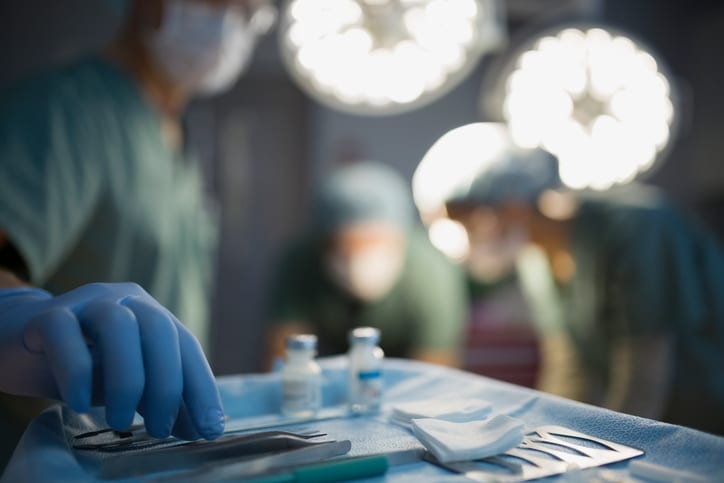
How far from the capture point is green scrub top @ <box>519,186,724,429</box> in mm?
1876

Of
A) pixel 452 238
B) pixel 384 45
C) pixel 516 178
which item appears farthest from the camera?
pixel 452 238

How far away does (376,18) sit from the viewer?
133 cm

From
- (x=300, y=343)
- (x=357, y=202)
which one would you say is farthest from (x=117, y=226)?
(x=357, y=202)

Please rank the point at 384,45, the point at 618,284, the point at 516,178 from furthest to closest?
the point at 516,178
the point at 618,284
the point at 384,45

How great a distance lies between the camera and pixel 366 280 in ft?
8.07

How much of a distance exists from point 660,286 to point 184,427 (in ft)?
5.26

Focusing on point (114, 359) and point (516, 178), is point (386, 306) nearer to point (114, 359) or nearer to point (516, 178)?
point (516, 178)

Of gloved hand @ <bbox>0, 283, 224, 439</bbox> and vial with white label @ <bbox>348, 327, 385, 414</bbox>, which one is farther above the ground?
gloved hand @ <bbox>0, 283, 224, 439</bbox>

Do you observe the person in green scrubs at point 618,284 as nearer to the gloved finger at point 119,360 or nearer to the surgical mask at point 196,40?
the surgical mask at point 196,40

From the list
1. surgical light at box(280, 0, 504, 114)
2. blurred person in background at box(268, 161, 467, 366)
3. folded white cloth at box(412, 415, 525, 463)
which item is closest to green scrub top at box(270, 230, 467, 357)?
blurred person in background at box(268, 161, 467, 366)

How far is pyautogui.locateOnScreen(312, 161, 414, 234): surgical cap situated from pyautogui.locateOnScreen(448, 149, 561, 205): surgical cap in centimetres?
36

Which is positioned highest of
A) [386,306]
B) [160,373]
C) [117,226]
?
[117,226]

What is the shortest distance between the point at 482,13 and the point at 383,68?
0.79 feet

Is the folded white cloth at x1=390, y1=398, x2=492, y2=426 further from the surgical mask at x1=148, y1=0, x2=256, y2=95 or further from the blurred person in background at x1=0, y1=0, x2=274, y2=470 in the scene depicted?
the surgical mask at x1=148, y1=0, x2=256, y2=95
